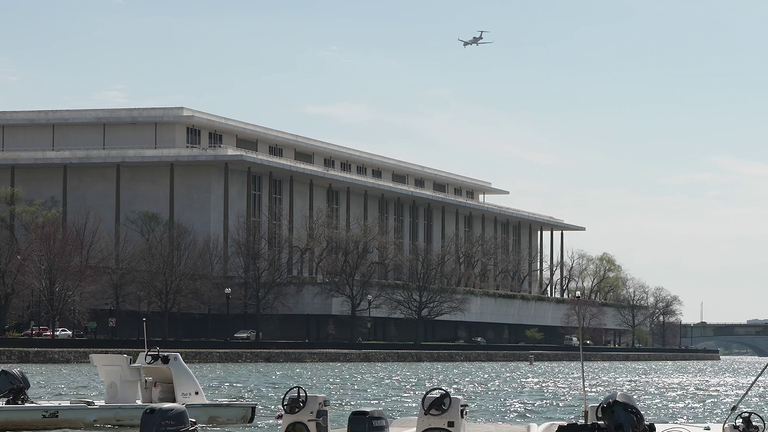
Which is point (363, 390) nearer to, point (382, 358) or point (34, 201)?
point (382, 358)

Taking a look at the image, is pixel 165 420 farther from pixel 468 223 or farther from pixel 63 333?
pixel 468 223

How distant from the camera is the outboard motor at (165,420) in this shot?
20.2 m

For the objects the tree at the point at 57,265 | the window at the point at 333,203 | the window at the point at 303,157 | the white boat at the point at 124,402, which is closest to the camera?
the white boat at the point at 124,402

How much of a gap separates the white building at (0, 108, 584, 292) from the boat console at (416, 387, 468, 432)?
91.8 meters

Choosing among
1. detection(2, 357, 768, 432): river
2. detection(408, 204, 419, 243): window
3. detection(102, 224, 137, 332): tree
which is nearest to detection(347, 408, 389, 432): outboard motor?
detection(2, 357, 768, 432): river

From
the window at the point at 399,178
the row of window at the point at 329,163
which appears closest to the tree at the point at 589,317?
the row of window at the point at 329,163

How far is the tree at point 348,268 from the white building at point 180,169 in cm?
497

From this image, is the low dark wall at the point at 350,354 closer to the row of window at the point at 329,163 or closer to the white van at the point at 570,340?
the white van at the point at 570,340

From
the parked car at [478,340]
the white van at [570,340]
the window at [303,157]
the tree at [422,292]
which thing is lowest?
the white van at [570,340]

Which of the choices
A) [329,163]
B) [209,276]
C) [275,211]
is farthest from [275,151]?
[209,276]

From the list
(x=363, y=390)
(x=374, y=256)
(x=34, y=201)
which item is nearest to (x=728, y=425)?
(x=363, y=390)

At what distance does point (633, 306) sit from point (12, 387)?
13478 cm

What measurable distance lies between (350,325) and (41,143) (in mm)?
34372

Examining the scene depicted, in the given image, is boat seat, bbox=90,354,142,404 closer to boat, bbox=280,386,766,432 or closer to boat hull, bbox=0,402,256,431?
boat hull, bbox=0,402,256,431
